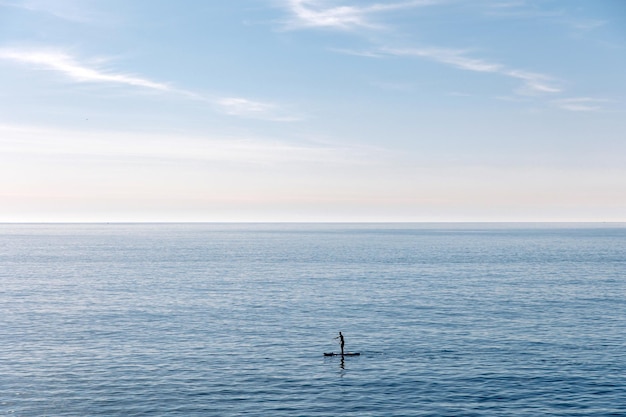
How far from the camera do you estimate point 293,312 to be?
3893 inches

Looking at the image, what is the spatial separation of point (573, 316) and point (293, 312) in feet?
144

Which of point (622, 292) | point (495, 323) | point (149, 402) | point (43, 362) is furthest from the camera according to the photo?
point (622, 292)

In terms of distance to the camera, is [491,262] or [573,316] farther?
[491,262]

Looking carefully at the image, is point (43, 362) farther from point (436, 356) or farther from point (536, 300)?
point (536, 300)

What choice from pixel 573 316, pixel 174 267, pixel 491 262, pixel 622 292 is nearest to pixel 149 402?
pixel 573 316

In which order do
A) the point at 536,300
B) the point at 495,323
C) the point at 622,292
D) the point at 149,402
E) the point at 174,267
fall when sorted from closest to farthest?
the point at 149,402 → the point at 495,323 → the point at 536,300 → the point at 622,292 → the point at 174,267

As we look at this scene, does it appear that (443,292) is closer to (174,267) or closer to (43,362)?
(43,362)

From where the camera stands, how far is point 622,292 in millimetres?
120875

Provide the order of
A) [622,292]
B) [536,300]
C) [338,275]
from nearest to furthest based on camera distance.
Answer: [536,300]
[622,292]
[338,275]

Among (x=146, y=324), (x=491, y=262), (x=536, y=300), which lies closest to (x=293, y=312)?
(x=146, y=324)

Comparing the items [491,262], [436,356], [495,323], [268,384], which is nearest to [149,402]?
[268,384]

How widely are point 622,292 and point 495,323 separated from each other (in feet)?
158

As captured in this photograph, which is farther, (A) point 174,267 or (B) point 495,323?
(A) point 174,267

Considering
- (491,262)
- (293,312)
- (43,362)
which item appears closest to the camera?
(43,362)
